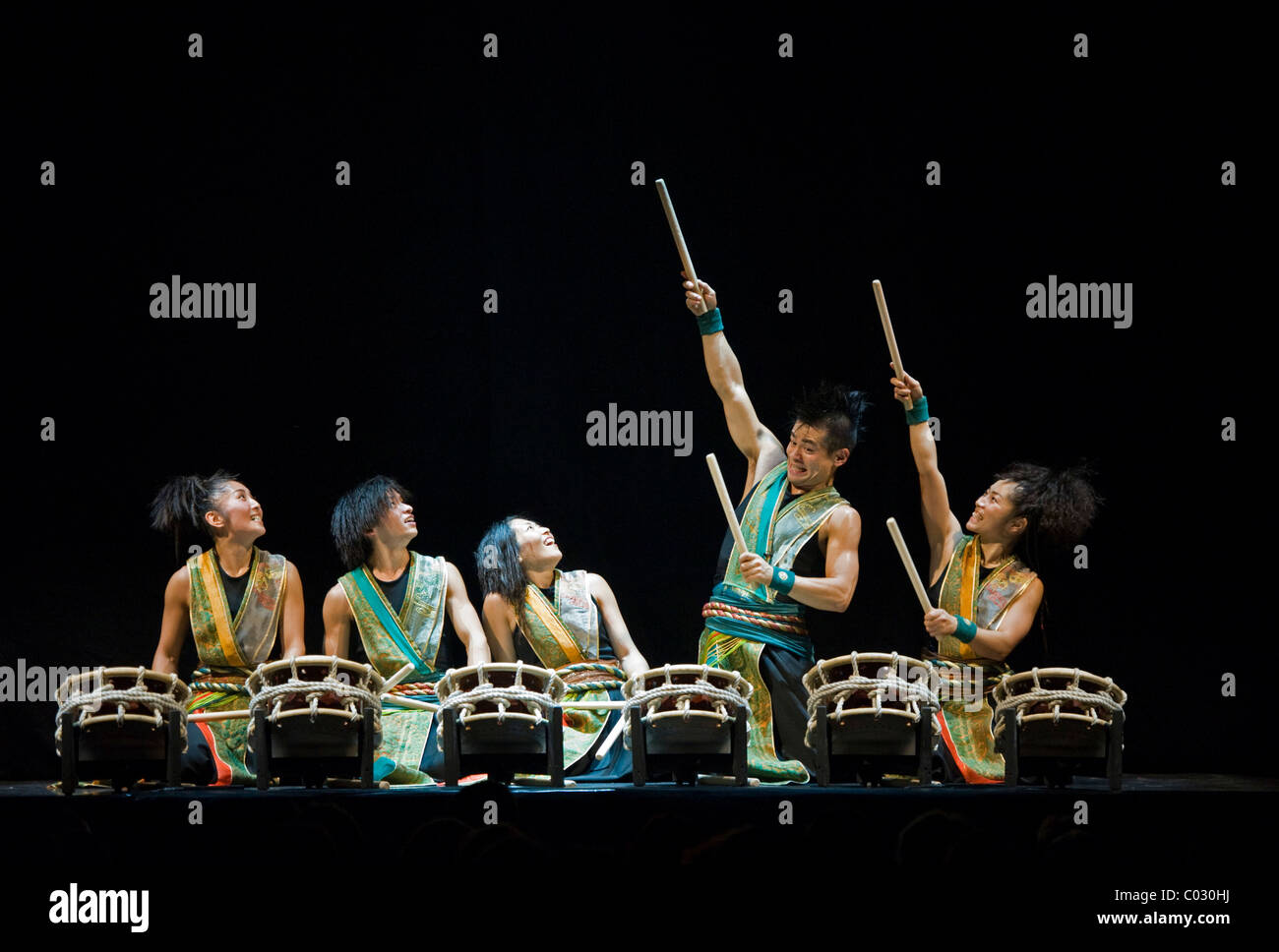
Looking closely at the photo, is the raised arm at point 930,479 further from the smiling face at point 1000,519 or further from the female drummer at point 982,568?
the smiling face at point 1000,519

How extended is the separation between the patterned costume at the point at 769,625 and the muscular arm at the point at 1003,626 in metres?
0.52

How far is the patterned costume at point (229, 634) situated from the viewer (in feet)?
19.5

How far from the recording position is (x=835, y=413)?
625 centimetres

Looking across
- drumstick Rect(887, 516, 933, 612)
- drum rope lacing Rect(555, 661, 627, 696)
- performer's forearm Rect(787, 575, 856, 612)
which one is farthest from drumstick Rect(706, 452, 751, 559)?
drum rope lacing Rect(555, 661, 627, 696)

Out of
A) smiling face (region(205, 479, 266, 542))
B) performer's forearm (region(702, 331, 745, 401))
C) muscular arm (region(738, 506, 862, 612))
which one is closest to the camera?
muscular arm (region(738, 506, 862, 612))

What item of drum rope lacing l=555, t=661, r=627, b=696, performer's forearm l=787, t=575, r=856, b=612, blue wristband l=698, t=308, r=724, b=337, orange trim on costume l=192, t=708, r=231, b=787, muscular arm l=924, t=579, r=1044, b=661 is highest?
blue wristband l=698, t=308, r=724, b=337

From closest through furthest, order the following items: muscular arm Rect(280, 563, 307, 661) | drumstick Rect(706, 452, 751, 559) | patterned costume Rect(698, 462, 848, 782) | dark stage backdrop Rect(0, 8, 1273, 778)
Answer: drumstick Rect(706, 452, 751, 559) < patterned costume Rect(698, 462, 848, 782) < muscular arm Rect(280, 563, 307, 661) < dark stage backdrop Rect(0, 8, 1273, 778)

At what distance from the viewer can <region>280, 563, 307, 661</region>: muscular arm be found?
6137 millimetres

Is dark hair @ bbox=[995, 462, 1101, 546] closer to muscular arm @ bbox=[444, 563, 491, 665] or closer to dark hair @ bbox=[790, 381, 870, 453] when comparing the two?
dark hair @ bbox=[790, 381, 870, 453]

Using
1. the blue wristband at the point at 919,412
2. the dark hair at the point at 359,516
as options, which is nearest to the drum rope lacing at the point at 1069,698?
the blue wristband at the point at 919,412

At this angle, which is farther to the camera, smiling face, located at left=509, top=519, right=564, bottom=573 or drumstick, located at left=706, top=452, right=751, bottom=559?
smiling face, located at left=509, top=519, right=564, bottom=573

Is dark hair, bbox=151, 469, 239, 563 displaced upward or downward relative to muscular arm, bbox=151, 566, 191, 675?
upward
